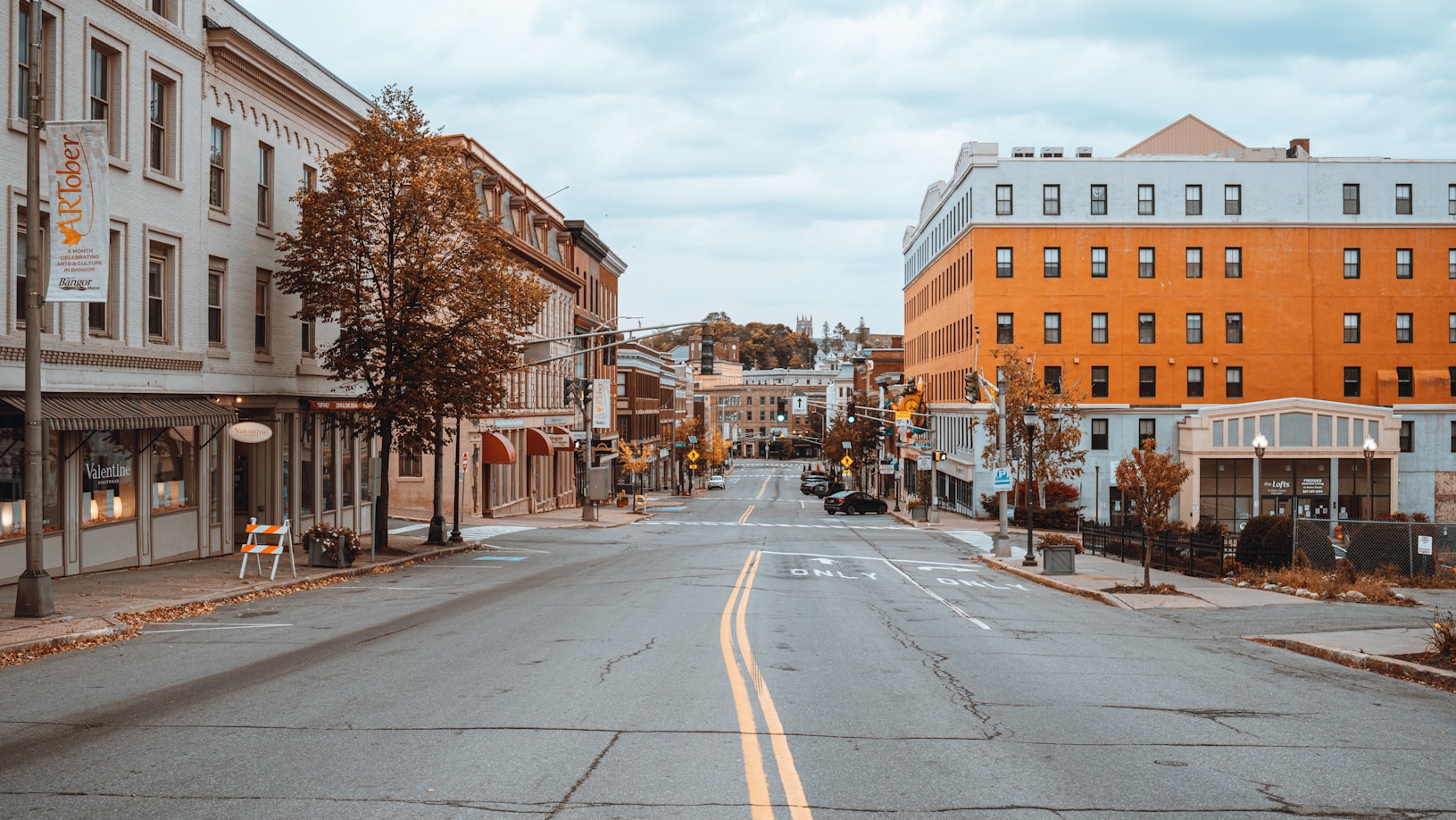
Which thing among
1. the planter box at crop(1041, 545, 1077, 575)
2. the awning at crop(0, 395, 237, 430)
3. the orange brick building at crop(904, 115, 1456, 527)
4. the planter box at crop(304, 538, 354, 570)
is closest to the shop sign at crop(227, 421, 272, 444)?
the awning at crop(0, 395, 237, 430)

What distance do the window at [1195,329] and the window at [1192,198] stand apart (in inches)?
226

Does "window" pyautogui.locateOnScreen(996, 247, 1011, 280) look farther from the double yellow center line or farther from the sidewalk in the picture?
the double yellow center line

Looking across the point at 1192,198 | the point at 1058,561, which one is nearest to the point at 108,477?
the point at 1058,561

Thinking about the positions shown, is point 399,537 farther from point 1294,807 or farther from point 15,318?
point 1294,807

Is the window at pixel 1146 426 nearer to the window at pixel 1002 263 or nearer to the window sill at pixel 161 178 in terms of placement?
the window at pixel 1002 263

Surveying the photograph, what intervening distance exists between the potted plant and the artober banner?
9055 mm

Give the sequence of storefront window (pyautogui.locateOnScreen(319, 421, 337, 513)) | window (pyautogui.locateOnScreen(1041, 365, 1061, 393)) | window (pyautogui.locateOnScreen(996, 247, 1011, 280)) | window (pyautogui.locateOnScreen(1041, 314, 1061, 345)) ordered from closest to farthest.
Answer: storefront window (pyautogui.locateOnScreen(319, 421, 337, 513)), window (pyautogui.locateOnScreen(1041, 365, 1061, 393)), window (pyautogui.locateOnScreen(1041, 314, 1061, 345)), window (pyautogui.locateOnScreen(996, 247, 1011, 280))

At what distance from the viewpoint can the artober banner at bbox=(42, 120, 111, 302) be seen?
16297mm

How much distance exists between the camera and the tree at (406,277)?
26.5 m

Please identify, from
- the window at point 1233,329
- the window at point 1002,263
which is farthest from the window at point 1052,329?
the window at point 1233,329

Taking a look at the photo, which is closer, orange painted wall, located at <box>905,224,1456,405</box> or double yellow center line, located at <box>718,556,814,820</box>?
double yellow center line, located at <box>718,556,814,820</box>

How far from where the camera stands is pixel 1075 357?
210 ft

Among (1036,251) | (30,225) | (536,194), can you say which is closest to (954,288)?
(1036,251)

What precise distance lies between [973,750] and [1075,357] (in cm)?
5858
